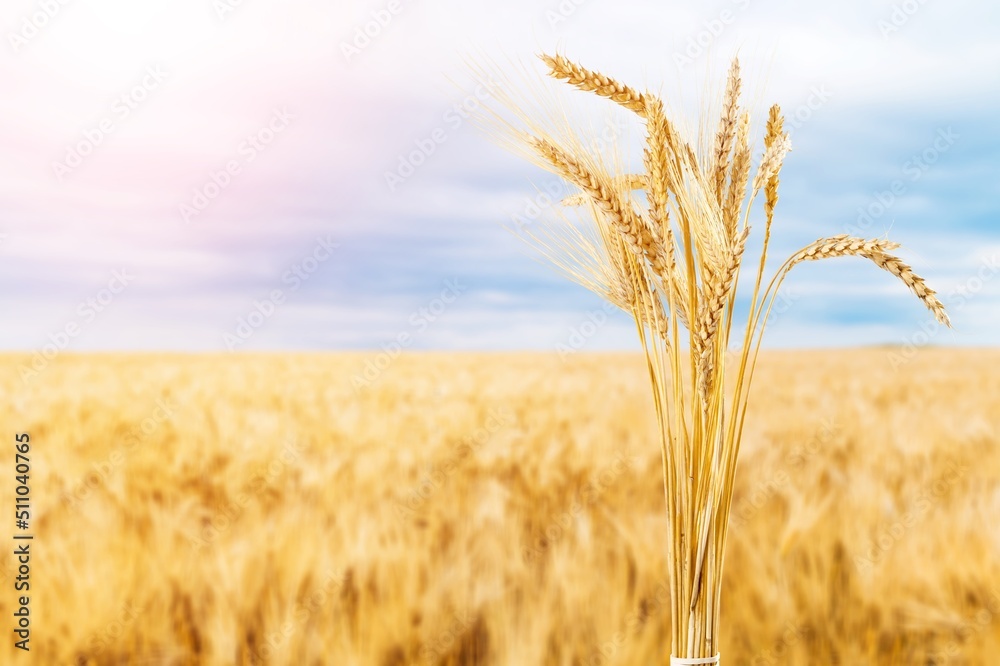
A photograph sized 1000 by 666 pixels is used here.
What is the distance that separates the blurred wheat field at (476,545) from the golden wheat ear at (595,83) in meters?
1.10

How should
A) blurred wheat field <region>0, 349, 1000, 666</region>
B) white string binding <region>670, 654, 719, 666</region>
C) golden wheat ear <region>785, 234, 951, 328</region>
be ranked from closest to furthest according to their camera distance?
golden wheat ear <region>785, 234, 951, 328</region>, white string binding <region>670, 654, 719, 666</region>, blurred wheat field <region>0, 349, 1000, 666</region>

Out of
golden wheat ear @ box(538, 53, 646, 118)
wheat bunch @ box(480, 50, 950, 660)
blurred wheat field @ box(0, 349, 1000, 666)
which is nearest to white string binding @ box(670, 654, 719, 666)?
wheat bunch @ box(480, 50, 950, 660)

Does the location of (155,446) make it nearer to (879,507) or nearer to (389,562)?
(389,562)

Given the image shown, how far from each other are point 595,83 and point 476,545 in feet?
3.97

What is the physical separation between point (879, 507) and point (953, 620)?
498 millimetres

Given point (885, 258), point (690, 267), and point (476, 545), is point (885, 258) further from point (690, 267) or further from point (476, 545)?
point (476, 545)

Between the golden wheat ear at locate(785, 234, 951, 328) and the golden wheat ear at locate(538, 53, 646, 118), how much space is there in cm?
39

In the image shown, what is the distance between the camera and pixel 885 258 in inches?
48.9

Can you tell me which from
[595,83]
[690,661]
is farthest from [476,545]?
[595,83]

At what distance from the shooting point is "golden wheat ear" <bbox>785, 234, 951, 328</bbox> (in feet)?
4.02

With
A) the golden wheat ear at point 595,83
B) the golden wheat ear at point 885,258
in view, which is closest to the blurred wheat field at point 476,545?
the golden wheat ear at point 885,258

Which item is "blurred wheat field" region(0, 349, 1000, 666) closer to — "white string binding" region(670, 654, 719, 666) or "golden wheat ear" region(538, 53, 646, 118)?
"white string binding" region(670, 654, 719, 666)

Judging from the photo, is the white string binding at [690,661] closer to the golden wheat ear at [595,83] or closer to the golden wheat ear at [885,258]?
the golden wheat ear at [885,258]

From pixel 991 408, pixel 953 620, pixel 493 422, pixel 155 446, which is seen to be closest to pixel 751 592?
pixel 953 620
